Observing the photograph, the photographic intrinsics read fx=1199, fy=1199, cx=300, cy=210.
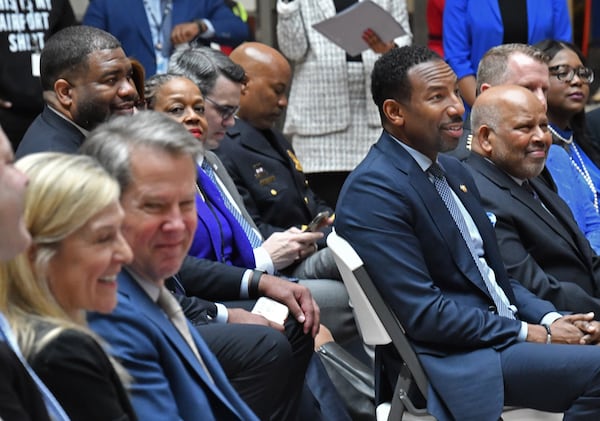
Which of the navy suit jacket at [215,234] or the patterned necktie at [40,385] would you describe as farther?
the navy suit jacket at [215,234]

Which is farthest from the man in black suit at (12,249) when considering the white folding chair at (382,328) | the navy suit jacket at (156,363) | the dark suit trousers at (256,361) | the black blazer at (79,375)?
the white folding chair at (382,328)

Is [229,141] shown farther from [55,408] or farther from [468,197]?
[55,408]

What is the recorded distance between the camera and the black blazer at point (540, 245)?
4.43 meters

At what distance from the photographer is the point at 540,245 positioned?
4559mm

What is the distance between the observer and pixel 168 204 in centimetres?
274

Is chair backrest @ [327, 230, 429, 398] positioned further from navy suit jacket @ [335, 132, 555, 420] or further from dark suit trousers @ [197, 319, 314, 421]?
dark suit trousers @ [197, 319, 314, 421]

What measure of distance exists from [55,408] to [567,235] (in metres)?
2.89

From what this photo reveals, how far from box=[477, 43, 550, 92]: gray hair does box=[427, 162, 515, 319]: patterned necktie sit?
5.22ft

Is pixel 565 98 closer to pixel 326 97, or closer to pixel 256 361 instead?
pixel 326 97

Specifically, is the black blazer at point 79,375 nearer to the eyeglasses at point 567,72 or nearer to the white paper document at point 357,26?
the white paper document at point 357,26

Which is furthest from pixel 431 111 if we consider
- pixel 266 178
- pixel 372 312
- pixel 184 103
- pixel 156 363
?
pixel 156 363

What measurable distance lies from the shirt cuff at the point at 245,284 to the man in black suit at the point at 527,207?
0.96 m

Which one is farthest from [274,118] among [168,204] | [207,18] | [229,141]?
[168,204]

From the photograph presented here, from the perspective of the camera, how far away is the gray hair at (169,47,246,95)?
496 centimetres
